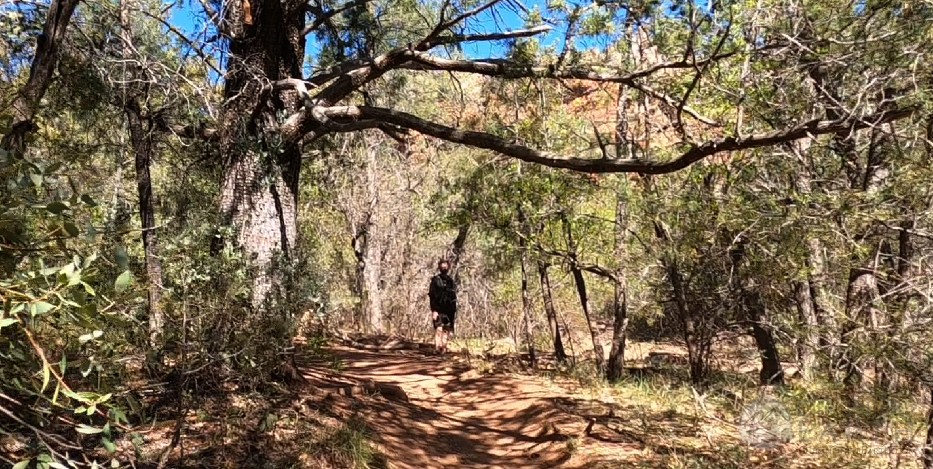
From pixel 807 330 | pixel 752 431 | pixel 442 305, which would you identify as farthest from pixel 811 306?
pixel 442 305

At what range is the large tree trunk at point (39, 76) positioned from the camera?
2480mm

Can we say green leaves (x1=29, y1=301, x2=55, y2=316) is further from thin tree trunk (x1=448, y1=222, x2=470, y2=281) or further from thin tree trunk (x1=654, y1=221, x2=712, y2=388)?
thin tree trunk (x1=448, y1=222, x2=470, y2=281)

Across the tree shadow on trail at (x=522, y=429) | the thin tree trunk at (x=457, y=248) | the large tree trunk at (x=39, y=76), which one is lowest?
the tree shadow on trail at (x=522, y=429)

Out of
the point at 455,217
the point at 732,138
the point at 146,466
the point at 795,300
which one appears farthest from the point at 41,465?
the point at 795,300

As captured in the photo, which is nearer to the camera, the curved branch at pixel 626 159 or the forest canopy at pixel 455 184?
the forest canopy at pixel 455 184

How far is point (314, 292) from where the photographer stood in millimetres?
4441

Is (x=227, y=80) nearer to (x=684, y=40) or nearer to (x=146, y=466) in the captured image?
(x=146, y=466)

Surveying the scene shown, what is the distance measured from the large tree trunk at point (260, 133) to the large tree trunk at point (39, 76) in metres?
2.15

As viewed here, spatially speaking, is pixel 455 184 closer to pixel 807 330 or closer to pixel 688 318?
pixel 688 318

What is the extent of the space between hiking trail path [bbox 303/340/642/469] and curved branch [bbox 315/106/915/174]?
7.56ft

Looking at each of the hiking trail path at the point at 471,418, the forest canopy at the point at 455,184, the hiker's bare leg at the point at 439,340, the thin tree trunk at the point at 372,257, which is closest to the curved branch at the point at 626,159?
the forest canopy at the point at 455,184

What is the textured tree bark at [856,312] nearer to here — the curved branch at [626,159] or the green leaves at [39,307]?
the curved branch at [626,159]

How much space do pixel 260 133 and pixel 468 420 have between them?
4.14 m

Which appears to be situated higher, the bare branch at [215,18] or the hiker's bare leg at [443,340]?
the bare branch at [215,18]
